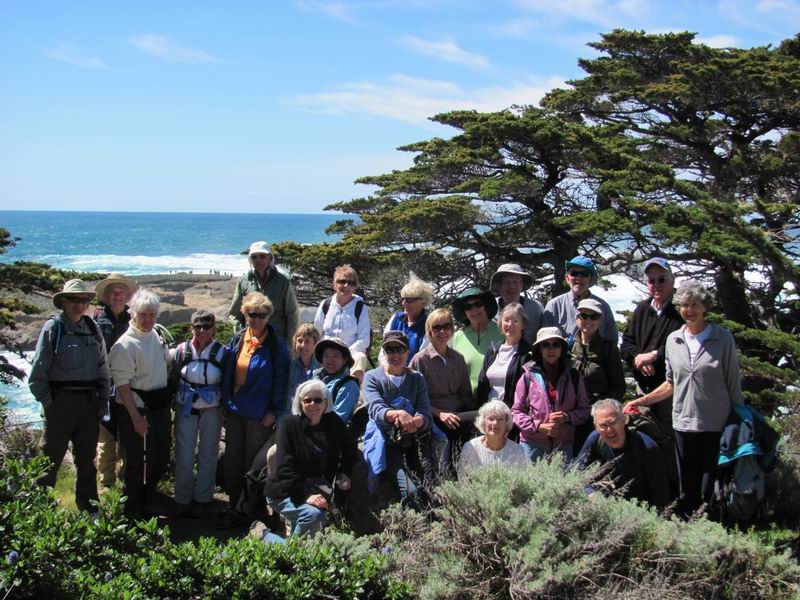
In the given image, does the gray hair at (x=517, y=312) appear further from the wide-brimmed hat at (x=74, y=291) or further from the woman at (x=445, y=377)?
the wide-brimmed hat at (x=74, y=291)

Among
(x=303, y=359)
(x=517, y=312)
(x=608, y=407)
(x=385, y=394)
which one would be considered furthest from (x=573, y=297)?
(x=303, y=359)

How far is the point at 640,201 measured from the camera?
439 inches

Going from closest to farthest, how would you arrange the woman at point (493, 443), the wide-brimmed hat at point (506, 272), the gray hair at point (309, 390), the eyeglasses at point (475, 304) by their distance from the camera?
the woman at point (493, 443) → the gray hair at point (309, 390) → the eyeglasses at point (475, 304) → the wide-brimmed hat at point (506, 272)

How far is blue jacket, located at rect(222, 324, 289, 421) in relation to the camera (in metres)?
5.51

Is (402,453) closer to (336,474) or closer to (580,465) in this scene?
(336,474)

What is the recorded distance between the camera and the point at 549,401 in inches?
194

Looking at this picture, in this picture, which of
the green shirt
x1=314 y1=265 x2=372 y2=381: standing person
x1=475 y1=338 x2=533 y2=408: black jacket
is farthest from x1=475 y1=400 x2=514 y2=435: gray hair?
x1=314 y1=265 x2=372 y2=381: standing person

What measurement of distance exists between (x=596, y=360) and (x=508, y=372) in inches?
24.6

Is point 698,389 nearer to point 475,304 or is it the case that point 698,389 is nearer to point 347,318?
point 475,304

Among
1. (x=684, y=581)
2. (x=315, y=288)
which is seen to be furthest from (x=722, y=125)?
(x=684, y=581)

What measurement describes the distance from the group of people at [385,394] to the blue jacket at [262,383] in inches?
0.4

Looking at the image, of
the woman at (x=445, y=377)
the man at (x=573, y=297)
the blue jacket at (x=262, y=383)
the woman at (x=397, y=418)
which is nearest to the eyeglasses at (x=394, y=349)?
the woman at (x=397, y=418)

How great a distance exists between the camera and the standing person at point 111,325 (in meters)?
5.62

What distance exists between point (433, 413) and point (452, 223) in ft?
27.3
